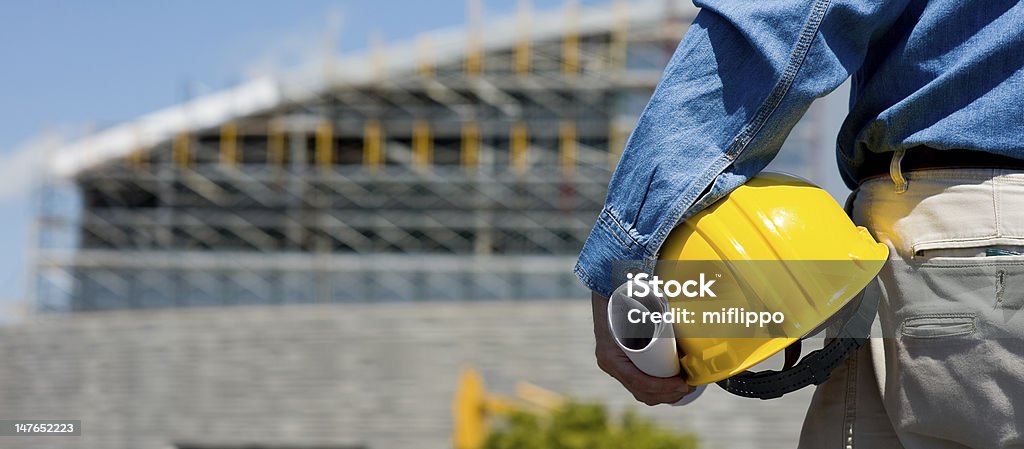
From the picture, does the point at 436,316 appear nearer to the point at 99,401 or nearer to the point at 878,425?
the point at 99,401

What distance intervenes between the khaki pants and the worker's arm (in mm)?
179

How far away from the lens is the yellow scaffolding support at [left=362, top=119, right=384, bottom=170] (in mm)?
23000

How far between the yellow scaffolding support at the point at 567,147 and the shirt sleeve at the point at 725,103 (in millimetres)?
21234

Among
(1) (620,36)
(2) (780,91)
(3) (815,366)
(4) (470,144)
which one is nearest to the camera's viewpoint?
(2) (780,91)

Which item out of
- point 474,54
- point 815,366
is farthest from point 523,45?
point 815,366

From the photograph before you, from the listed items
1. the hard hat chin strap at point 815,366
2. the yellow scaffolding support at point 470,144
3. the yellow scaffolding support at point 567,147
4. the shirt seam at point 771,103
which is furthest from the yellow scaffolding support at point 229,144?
the shirt seam at point 771,103

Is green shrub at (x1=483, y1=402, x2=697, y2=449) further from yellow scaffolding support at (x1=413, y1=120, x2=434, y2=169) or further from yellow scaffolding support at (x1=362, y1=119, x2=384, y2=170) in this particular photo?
yellow scaffolding support at (x1=362, y1=119, x2=384, y2=170)

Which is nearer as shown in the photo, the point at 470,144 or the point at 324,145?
the point at 470,144

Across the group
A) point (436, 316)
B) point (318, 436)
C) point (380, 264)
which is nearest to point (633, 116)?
point (380, 264)

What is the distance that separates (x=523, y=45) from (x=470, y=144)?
2272 millimetres

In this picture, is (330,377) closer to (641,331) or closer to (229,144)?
(229,144)

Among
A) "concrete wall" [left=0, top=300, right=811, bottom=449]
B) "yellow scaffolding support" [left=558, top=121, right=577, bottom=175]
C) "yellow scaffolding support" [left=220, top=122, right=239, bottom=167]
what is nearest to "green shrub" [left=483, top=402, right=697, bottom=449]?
"concrete wall" [left=0, top=300, right=811, bottom=449]

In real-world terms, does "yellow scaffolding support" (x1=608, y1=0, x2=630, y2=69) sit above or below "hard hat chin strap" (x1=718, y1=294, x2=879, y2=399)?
above

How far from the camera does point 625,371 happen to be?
53.5 inches
